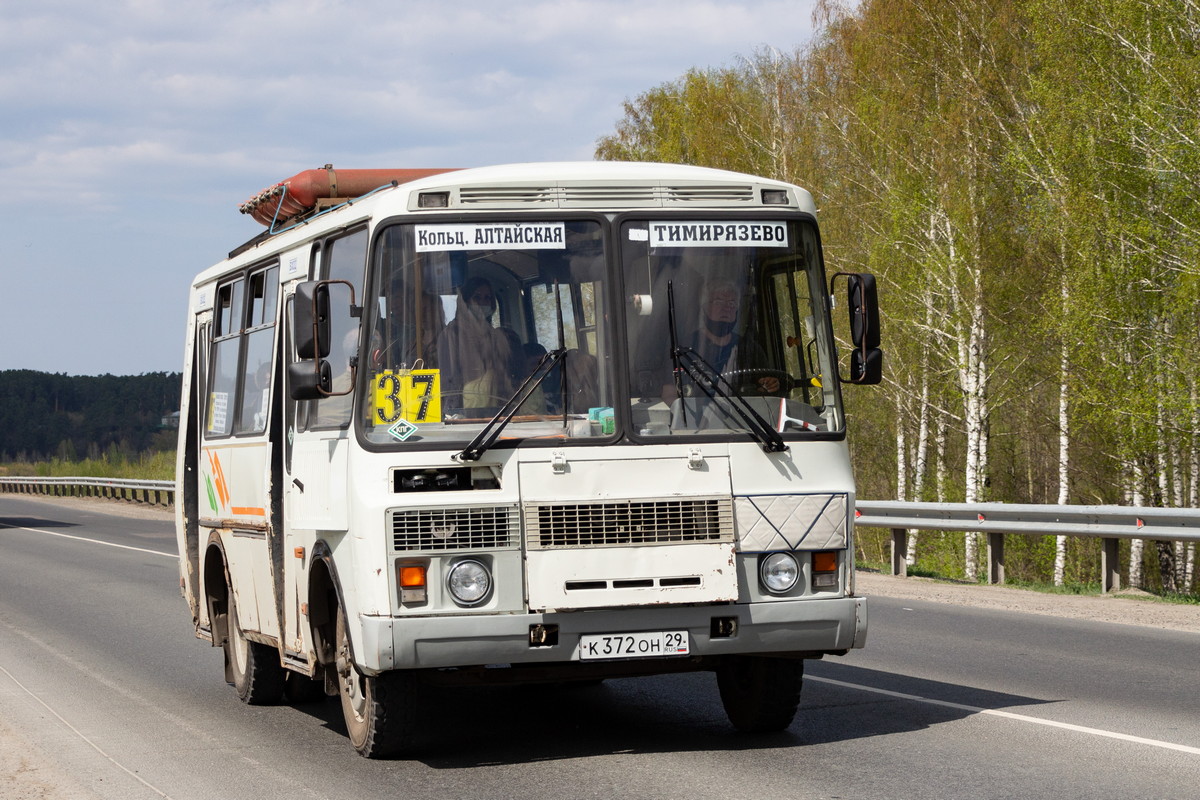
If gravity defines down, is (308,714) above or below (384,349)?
below

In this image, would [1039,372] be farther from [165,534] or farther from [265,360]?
[265,360]

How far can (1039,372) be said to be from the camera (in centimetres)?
3228

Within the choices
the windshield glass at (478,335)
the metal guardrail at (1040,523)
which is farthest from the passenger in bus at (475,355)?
the metal guardrail at (1040,523)

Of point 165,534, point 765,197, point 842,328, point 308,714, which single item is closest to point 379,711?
point 308,714

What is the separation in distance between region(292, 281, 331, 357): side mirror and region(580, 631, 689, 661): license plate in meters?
1.83

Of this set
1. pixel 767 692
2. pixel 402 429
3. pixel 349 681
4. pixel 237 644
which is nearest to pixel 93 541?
pixel 237 644

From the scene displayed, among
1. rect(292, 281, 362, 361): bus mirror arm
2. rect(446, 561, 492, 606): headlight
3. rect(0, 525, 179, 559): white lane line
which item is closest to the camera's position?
rect(446, 561, 492, 606): headlight

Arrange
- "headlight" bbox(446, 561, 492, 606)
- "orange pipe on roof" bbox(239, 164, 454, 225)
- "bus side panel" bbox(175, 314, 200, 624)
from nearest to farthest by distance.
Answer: "headlight" bbox(446, 561, 492, 606)
"orange pipe on roof" bbox(239, 164, 454, 225)
"bus side panel" bbox(175, 314, 200, 624)

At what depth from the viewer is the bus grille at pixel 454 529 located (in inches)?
279

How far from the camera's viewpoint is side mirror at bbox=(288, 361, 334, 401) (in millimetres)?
7496

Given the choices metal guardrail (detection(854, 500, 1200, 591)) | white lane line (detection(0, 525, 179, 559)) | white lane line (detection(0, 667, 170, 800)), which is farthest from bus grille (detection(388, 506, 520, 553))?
white lane line (detection(0, 525, 179, 559))

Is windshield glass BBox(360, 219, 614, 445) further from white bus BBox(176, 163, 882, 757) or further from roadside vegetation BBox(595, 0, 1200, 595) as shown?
roadside vegetation BBox(595, 0, 1200, 595)

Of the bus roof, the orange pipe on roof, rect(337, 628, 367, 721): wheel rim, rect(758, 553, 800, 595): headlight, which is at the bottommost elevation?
rect(337, 628, 367, 721): wheel rim

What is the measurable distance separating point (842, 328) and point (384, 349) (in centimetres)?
3031
